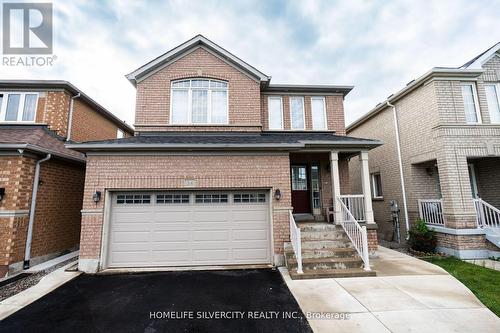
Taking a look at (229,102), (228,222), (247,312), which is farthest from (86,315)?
(229,102)

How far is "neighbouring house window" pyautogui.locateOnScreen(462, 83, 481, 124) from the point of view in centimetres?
→ 835

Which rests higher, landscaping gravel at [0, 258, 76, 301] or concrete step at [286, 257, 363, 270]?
concrete step at [286, 257, 363, 270]

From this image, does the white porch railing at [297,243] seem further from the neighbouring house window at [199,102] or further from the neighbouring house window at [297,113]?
the neighbouring house window at [199,102]

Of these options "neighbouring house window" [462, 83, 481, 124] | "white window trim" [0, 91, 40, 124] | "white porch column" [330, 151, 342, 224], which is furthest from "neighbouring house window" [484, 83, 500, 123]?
"white window trim" [0, 91, 40, 124]

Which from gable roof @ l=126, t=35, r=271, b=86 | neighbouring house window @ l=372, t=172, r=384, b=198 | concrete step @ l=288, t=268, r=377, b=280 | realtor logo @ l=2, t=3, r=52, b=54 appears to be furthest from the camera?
neighbouring house window @ l=372, t=172, r=384, b=198

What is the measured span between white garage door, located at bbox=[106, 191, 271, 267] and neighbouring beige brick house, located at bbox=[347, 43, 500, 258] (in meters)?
6.60

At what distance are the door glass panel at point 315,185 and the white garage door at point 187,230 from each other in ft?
9.65

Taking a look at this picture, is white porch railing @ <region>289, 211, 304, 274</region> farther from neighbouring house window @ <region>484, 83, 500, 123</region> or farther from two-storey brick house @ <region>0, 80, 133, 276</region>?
neighbouring house window @ <region>484, 83, 500, 123</region>

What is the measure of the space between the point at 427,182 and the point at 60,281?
13.1 metres

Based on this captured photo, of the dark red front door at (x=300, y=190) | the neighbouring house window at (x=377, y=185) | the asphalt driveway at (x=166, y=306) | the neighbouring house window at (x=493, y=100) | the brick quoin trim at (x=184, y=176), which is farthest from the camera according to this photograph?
the neighbouring house window at (x=377, y=185)

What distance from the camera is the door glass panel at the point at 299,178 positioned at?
9.31 meters

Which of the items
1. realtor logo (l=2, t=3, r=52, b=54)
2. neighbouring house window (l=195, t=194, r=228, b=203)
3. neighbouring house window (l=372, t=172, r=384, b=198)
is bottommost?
neighbouring house window (l=195, t=194, r=228, b=203)

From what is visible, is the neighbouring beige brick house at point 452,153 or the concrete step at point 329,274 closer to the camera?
the concrete step at point 329,274

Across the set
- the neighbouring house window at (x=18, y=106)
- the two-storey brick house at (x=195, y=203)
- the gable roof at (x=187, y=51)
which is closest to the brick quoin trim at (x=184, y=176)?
the two-storey brick house at (x=195, y=203)
